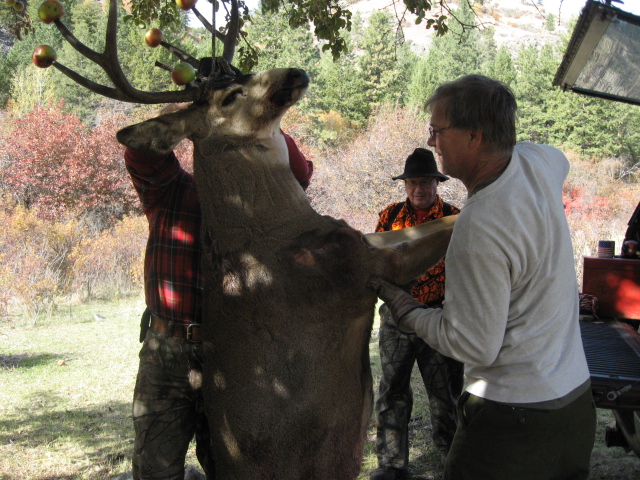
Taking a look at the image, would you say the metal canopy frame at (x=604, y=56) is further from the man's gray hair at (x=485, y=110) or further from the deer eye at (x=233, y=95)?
the deer eye at (x=233, y=95)

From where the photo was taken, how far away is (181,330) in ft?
9.95

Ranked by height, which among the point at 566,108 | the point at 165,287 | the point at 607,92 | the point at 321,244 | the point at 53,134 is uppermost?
the point at 566,108

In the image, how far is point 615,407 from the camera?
3.14 m

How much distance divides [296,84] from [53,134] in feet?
78.6

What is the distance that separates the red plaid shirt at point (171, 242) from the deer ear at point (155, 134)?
0.52 ft

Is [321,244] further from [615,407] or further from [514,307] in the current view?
[615,407]

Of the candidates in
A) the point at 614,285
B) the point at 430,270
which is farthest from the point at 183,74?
the point at 614,285

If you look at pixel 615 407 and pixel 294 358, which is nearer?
pixel 294 358

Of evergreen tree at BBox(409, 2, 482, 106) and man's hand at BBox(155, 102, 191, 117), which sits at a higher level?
evergreen tree at BBox(409, 2, 482, 106)

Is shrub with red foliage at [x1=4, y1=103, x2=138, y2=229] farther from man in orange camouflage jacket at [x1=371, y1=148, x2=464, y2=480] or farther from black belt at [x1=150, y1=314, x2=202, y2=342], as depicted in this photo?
black belt at [x1=150, y1=314, x2=202, y2=342]

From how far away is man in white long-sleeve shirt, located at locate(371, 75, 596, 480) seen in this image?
2145mm

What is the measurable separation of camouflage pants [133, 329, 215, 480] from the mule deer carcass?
32 centimetres

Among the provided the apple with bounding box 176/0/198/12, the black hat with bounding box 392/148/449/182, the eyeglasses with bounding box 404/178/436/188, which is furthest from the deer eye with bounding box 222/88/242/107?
the eyeglasses with bounding box 404/178/436/188

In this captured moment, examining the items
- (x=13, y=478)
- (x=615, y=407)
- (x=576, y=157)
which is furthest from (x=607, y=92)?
(x=576, y=157)
